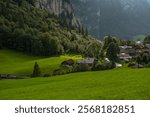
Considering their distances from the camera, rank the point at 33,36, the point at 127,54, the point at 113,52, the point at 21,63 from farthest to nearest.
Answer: the point at 33,36, the point at 127,54, the point at 21,63, the point at 113,52

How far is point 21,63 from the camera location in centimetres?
12619

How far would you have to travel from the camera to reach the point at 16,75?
101 meters

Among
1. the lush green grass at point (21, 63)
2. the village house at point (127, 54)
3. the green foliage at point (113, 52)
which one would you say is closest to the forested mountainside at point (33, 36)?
the lush green grass at point (21, 63)

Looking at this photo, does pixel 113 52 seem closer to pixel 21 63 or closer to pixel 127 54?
pixel 127 54

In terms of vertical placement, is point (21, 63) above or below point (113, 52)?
below

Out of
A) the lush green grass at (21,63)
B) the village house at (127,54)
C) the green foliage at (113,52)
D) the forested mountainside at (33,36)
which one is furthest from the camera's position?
the forested mountainside at (33,36)

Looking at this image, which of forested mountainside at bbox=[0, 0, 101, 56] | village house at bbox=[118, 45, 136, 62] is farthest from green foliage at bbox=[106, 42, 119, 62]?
forested mountainside at bbox=[0, 0, 101, 56]

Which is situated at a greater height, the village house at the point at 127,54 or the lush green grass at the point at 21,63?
the village house at the point at 127,54

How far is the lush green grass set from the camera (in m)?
107

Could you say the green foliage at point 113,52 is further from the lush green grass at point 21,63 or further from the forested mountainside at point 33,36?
the forested mountainside at point 33,36

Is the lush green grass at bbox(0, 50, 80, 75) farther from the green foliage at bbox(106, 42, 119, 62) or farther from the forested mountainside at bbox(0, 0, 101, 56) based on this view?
the green foliage at bbox(106, 42, 119, 62)

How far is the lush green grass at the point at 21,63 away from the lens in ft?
351

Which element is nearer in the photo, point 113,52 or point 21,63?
point 113,52

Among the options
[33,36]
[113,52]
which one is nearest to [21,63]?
[113,52]
